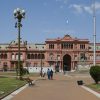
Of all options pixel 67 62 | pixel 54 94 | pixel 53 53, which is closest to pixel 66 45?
pixel 53 53

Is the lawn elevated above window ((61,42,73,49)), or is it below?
below

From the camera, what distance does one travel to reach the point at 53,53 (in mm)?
173500

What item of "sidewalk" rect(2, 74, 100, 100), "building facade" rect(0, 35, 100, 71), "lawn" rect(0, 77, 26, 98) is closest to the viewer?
"sidewalk" rect(2, 74, 100, 100)

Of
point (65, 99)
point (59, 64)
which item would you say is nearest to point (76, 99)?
point (65, 99)

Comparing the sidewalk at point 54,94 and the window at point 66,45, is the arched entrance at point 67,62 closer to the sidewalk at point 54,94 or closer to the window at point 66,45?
the window at point 66,45

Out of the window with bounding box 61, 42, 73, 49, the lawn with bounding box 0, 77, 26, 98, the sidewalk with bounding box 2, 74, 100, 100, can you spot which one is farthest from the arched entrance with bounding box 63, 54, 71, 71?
the sidewalk with bounding box 2, 74, 100, 100


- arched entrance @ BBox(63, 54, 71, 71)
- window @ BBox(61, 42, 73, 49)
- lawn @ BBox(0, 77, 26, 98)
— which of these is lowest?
lawn @ BBox(0, 77, 26, 98)

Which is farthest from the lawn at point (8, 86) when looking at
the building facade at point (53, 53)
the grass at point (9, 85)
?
the building facade at point (53, 53)

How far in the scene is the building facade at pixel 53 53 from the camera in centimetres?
17038

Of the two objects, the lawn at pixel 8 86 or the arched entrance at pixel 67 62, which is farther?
the arched entrance at pixel 67 62

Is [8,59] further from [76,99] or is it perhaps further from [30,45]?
[76,99]

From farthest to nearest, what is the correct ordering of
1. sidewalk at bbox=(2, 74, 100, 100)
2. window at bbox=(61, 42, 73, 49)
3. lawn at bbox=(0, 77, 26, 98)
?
Result: window at bbox=(61, 42, 73, 49) → lawn at bbox=(0, 77, 26, 98) → sidewalk at bbox=(2, 74, 100, 100)

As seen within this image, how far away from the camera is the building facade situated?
559 feet

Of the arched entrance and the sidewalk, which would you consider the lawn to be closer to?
the sidewalk
